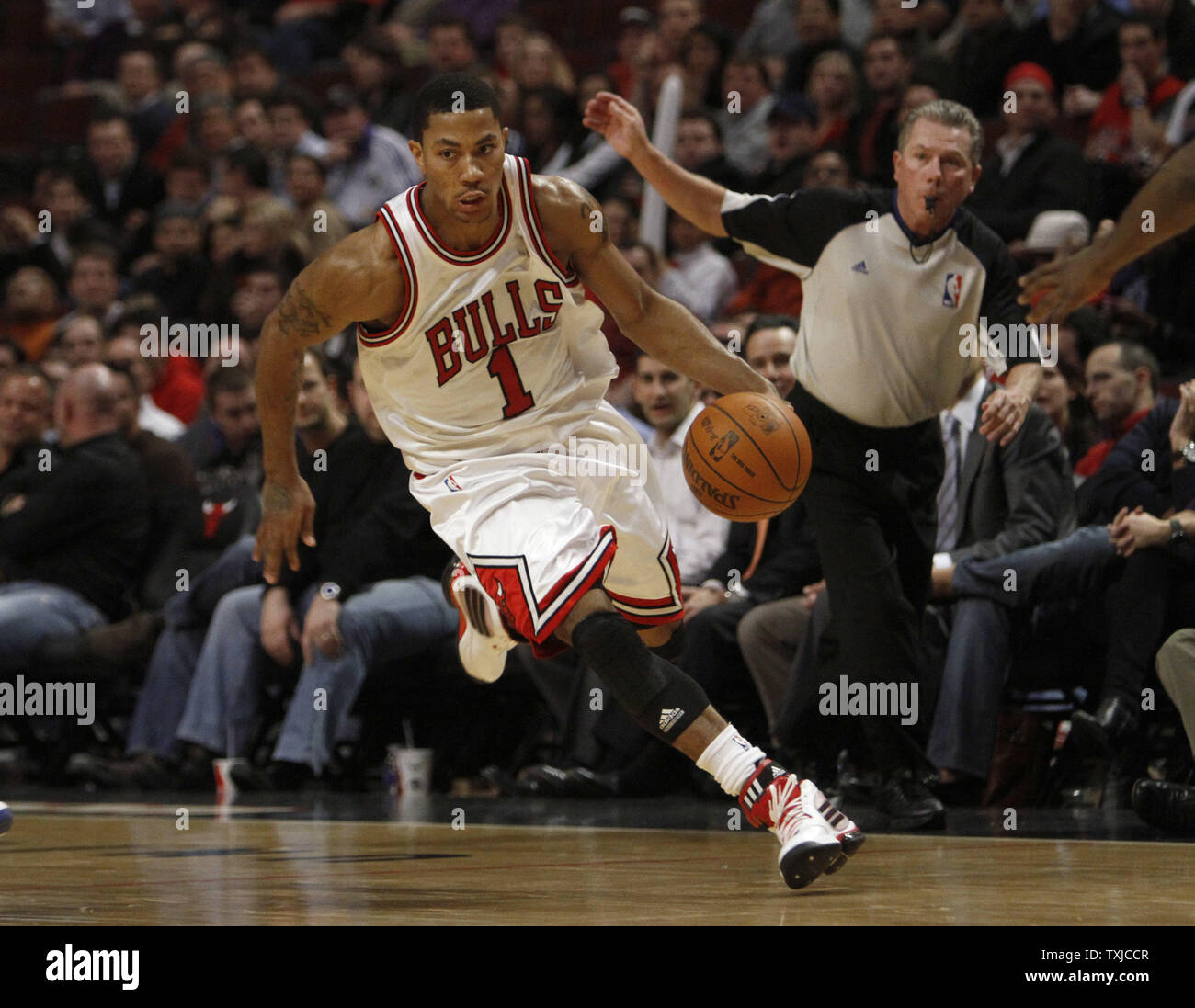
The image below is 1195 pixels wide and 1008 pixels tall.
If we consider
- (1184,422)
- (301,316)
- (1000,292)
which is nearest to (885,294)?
(1000,292)

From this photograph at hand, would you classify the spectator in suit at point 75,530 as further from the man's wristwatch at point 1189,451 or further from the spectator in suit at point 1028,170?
the man's wristwatch at point 1189,451

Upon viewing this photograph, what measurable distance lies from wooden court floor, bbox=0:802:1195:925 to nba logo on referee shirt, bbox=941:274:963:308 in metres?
1.63

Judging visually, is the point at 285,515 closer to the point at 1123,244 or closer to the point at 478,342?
the point at 478,342

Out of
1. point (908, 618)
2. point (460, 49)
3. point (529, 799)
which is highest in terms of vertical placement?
point (460, 49)

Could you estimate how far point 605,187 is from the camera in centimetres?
1044

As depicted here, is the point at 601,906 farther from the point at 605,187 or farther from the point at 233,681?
the point at 605,187

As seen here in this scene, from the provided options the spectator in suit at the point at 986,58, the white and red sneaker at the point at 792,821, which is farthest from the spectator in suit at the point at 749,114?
the white and red sneaker at the point at 792,821

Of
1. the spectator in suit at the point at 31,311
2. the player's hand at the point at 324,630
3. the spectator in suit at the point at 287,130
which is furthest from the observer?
the spectator in suit at the point at 287,130

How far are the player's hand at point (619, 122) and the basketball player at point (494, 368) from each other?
0.59 m

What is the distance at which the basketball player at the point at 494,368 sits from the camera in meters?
4.54

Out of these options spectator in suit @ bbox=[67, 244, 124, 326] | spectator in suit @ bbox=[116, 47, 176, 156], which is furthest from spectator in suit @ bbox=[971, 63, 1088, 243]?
spectator in suit @ bbox=[116, 47, 176, 156]
